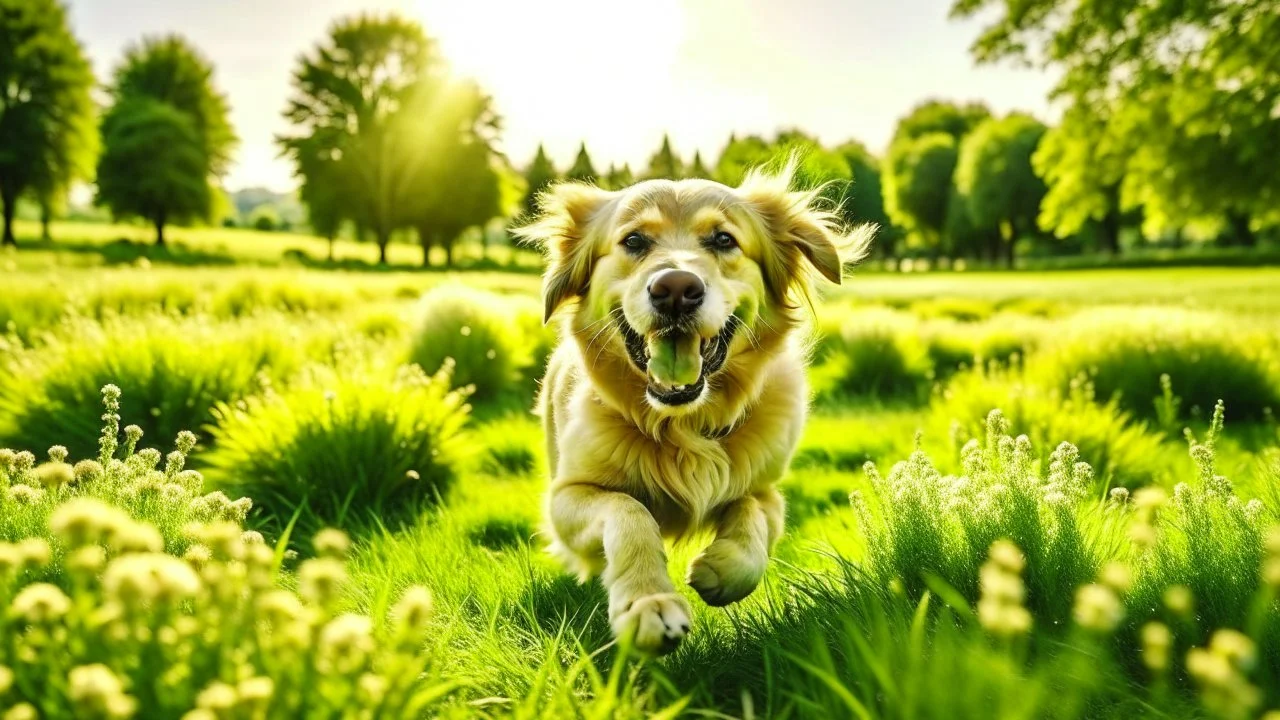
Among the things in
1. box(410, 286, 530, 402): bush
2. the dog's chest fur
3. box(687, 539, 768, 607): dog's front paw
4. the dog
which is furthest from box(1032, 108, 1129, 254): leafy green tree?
box(687, 539, 768, 607): dog's front paw

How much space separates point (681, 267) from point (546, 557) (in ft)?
5.50

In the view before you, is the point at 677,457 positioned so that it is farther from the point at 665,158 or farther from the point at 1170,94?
the point at 665,158

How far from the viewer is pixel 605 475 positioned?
3350mm

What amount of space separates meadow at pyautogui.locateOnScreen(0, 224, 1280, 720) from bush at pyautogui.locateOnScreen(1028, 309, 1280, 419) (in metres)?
0.03

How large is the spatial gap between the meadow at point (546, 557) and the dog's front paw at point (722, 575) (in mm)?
128

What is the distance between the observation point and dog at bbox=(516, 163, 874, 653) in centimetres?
293

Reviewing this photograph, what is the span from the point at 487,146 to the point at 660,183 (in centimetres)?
4395

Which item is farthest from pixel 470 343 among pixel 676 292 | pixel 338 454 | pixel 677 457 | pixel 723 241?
pixel 676 292

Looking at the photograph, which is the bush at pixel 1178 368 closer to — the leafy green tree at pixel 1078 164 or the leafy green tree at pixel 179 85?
the leafy green tree at pixel 1078 164

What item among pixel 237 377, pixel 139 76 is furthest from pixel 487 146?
pixel 237 377

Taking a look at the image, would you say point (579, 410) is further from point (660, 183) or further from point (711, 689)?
point (711, 689)

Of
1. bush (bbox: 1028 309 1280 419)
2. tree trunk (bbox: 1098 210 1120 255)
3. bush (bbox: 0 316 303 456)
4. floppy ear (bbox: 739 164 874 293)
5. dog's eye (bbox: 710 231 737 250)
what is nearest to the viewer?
dog's eye (bbox: 710 231 737 250)

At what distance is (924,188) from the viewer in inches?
2621

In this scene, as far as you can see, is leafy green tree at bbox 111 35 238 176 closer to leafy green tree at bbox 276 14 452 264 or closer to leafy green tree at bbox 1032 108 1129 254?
leafy green tree at bbox 276 14 452 264
